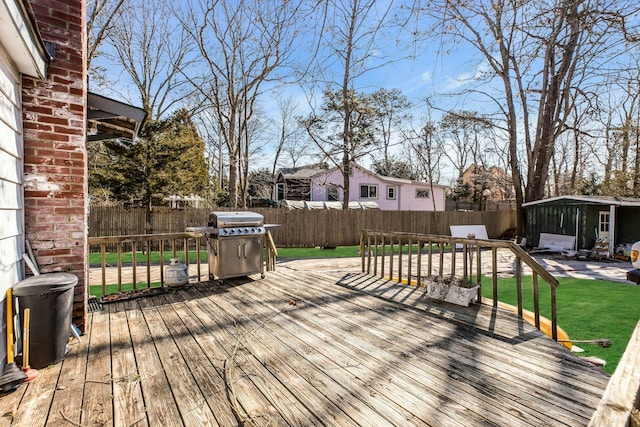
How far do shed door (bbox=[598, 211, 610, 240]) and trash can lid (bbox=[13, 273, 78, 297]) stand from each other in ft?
52.2

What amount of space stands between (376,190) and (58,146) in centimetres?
2207

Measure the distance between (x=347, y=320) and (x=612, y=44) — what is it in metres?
4.46

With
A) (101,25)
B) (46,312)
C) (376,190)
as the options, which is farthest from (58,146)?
(376,190)

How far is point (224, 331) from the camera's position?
10.6 feet

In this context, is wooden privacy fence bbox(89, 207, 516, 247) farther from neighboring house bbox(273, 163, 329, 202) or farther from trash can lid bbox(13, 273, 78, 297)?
neighboring house bbox(273, 163, 329, 202)

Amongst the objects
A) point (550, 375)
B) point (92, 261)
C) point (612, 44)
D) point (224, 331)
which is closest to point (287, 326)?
point (224, 331)

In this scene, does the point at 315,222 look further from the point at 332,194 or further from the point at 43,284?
the point at 43,284

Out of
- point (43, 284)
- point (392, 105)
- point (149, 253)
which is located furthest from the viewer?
point (392, 105)

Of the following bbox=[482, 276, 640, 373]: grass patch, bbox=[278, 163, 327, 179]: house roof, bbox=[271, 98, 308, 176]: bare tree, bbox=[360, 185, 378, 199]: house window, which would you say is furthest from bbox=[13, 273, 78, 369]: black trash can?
bbox=[360, 185, 378, 199]: house window

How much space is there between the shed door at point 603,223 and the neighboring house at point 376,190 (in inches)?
437

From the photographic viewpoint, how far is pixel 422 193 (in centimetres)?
2500

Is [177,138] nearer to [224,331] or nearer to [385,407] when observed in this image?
[224,331]

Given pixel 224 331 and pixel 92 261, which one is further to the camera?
pixel 92 261

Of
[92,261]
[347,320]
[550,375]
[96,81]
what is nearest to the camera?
[550,375]
